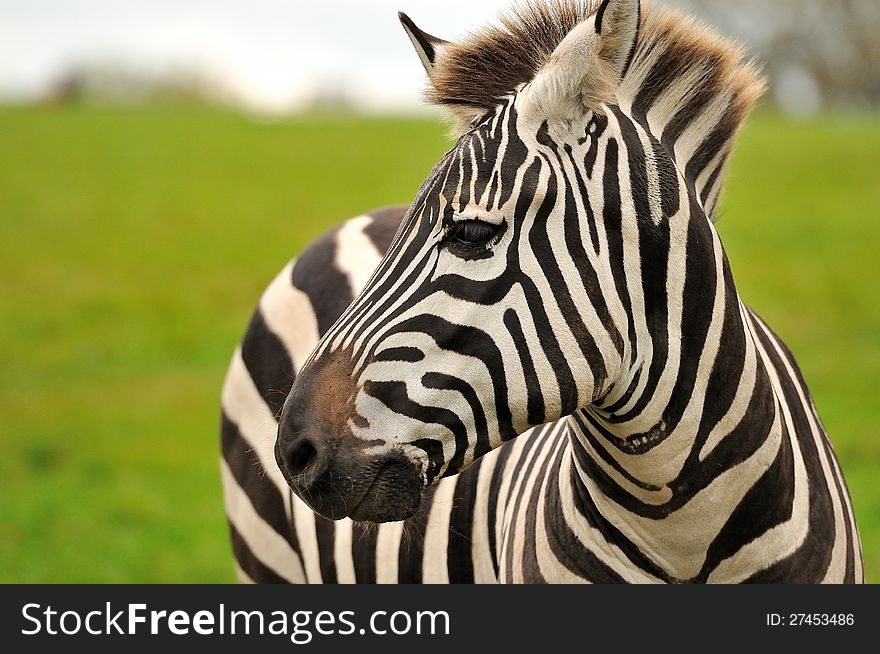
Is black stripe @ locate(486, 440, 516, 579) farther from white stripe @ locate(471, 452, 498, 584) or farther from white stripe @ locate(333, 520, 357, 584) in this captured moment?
white stripe @ locate(333, 520, 357, 584)

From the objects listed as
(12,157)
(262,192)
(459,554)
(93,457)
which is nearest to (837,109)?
(262,192)

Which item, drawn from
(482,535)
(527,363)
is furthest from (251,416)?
(527,363)

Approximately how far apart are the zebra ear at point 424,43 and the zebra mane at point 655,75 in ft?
0.16

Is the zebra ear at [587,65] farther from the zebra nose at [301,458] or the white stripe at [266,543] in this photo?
the white stripe at [266,543]

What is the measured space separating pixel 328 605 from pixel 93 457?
26.3ft

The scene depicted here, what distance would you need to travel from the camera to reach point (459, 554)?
3516 millimetres

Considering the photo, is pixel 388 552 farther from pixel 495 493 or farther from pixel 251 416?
pixel 251 416

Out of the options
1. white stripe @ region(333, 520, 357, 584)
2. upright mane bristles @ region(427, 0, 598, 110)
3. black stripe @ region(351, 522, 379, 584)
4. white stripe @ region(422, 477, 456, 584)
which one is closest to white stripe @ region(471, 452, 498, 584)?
white stripe @ region(422, 477, 456, 584)

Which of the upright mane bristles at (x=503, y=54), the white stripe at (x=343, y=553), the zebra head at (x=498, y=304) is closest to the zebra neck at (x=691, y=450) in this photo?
the zebra head at (x=498, y=304)

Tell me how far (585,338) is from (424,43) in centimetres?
109

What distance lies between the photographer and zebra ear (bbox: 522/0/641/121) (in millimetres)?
2486

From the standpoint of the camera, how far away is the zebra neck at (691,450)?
8.61ft

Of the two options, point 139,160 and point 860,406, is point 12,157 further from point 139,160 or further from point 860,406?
point 860,406

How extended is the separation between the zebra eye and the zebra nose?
0.63 meters
